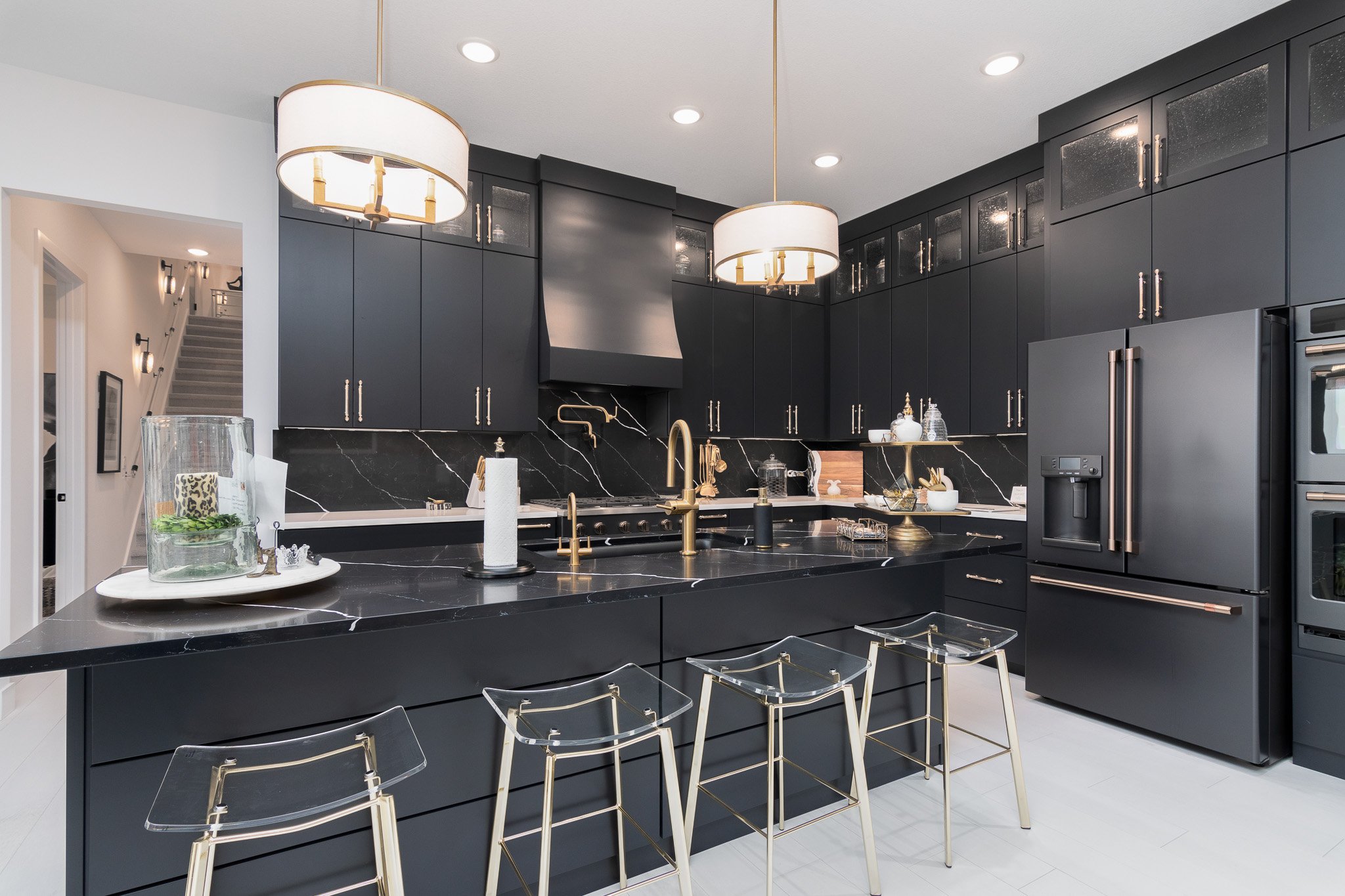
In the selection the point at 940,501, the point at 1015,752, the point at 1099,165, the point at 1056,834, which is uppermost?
the point at 1099,165

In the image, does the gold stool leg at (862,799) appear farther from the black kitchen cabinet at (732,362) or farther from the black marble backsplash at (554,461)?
the black kitchen cabinet at (732,362)

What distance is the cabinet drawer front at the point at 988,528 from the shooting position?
3.62 metres

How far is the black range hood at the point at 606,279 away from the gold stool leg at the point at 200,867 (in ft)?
9.68

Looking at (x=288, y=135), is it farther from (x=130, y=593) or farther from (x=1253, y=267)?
(x=1253, y=267)

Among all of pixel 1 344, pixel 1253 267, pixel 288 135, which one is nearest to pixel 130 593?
pixel 288 135

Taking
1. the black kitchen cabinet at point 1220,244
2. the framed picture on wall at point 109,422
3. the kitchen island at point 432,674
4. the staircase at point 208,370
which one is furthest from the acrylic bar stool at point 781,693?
the staircase at point 208,370

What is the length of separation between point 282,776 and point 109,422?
5096mm

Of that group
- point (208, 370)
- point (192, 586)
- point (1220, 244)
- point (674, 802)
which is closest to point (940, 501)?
point (674, 802)

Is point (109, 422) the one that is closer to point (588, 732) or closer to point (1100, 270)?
point (588, 732)

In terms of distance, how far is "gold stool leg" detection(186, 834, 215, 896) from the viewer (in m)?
1.08

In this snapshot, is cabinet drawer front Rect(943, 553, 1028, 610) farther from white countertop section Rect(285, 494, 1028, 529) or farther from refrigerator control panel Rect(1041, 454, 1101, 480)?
refrigerator control panel Rect(1041, 454, 1101, 480)

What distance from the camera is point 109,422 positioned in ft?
16.4

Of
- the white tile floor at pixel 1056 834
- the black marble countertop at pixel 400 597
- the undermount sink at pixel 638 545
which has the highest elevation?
the black marble countertop at pixel 400 597

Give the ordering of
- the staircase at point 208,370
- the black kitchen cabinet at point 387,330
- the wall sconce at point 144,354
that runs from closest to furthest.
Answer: the black kitchen cabinet at point 387,330 < the wall sconce at point 144,354 < the staircase at point 208,370
